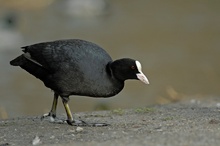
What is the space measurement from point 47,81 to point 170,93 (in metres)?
5.37

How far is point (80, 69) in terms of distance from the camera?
26.4 feet

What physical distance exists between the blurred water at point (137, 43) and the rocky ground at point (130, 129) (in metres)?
3.68

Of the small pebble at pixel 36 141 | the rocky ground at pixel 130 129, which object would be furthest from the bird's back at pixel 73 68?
the small pebble at pixel 36 141

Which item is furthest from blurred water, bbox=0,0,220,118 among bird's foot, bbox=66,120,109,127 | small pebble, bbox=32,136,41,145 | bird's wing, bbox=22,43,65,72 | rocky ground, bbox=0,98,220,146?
small pebble, bbox=32,136,41,145

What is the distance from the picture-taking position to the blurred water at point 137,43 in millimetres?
16703

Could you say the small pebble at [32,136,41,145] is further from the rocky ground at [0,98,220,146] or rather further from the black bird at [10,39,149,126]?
the black bird at [10,39,149,126]

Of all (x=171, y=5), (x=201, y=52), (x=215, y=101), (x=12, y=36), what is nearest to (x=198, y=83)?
(x=201, y=52)

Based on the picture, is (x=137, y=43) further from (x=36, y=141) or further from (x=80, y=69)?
(x=36, y=141)

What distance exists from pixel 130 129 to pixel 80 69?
2.91 ft

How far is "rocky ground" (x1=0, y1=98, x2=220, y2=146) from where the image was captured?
6586mm

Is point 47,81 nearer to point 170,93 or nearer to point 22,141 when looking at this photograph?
point 22,141

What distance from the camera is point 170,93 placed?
13328 millimetres

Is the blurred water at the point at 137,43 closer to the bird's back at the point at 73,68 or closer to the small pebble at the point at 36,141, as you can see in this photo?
the bird's back at the point at 73,68

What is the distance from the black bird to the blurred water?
457 centimetres
